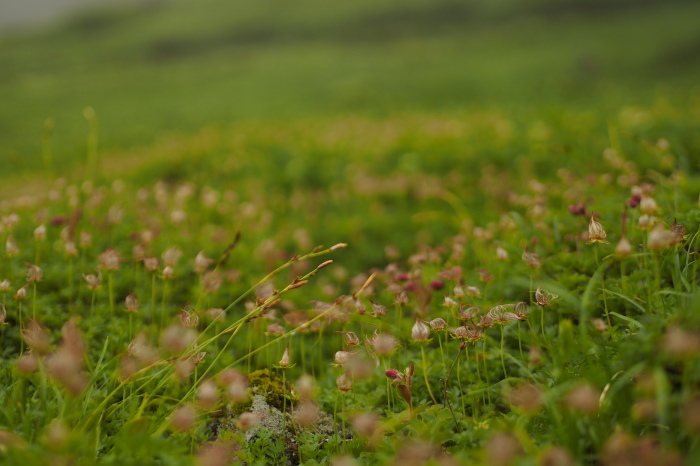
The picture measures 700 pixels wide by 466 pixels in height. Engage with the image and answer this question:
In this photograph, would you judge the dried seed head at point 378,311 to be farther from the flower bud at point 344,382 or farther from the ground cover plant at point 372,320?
the flower bud at point 344,382

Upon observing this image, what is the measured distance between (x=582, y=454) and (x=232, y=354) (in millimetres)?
2080

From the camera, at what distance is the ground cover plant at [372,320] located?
1500 millimetres

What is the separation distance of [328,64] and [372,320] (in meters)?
24.6

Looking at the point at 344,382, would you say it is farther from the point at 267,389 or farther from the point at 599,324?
the point at 599,324

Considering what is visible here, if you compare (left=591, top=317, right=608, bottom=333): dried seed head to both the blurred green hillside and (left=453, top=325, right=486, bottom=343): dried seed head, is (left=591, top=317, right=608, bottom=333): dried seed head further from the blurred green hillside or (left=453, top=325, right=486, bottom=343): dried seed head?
the blurred green hillside

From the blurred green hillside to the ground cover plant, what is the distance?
245 centimetres

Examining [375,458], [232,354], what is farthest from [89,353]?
[375,458]

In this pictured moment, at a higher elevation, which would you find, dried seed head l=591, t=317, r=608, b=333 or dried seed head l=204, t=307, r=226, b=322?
dried seed head l=204, t=307, r=226, b=322

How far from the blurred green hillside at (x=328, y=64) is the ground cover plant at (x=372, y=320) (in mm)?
2450

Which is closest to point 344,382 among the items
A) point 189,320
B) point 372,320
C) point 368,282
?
point 368,282

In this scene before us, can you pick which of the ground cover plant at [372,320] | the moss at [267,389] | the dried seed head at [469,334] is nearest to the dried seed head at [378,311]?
the ground cover plant at [372,320]

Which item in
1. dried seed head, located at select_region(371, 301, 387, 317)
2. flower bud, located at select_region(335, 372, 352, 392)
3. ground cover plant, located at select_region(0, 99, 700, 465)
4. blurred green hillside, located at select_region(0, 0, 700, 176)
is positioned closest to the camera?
ground cover plant, located at select_region(0, 99, 700, 465)

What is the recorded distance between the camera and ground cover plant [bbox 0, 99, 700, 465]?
150cm

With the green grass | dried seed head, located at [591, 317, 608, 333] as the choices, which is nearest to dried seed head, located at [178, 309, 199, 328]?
the green grass
